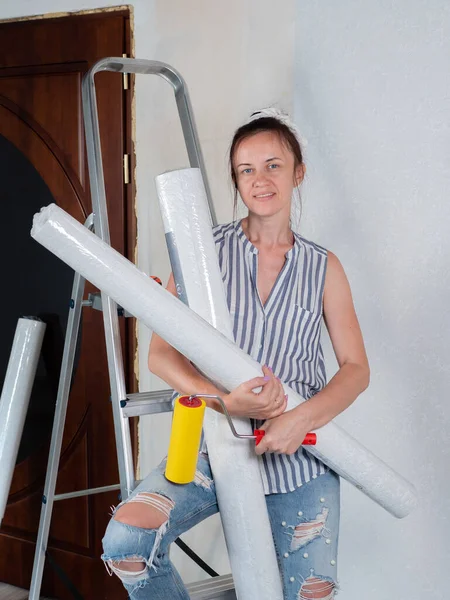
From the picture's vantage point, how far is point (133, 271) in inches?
46.0

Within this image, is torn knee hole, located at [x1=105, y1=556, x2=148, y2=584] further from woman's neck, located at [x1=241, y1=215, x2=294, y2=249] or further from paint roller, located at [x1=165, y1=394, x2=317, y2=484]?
woman's neck, located at [x1=241, y1=215, x2=294, y2=249]

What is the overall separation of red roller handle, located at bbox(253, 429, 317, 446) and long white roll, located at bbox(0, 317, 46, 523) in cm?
120

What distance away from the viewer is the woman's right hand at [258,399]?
123 centimetres

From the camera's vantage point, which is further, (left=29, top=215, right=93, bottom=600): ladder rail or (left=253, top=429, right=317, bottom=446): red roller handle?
(left=29, top=215, right=93, bottom=600): ladder rail

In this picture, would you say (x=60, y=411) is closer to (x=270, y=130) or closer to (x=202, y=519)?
(x=202, y=519)

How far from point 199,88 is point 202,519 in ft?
4.45

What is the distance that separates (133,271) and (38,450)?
1.70 metres

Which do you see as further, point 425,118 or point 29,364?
point 29,364

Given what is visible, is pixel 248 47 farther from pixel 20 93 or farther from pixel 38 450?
pixel 38 450

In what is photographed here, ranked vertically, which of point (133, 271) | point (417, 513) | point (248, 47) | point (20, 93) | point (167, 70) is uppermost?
point (20, 93)

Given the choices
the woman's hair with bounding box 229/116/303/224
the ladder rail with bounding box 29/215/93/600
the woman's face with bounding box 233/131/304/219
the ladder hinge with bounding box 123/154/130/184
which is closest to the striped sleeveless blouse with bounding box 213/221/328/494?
the woman's face with bounding box 233/131/304/219

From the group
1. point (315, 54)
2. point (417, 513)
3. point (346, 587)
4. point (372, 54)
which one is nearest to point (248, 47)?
point (315, 54)

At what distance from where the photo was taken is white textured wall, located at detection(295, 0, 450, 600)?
181 cm

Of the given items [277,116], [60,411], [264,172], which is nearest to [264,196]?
[264,172]
